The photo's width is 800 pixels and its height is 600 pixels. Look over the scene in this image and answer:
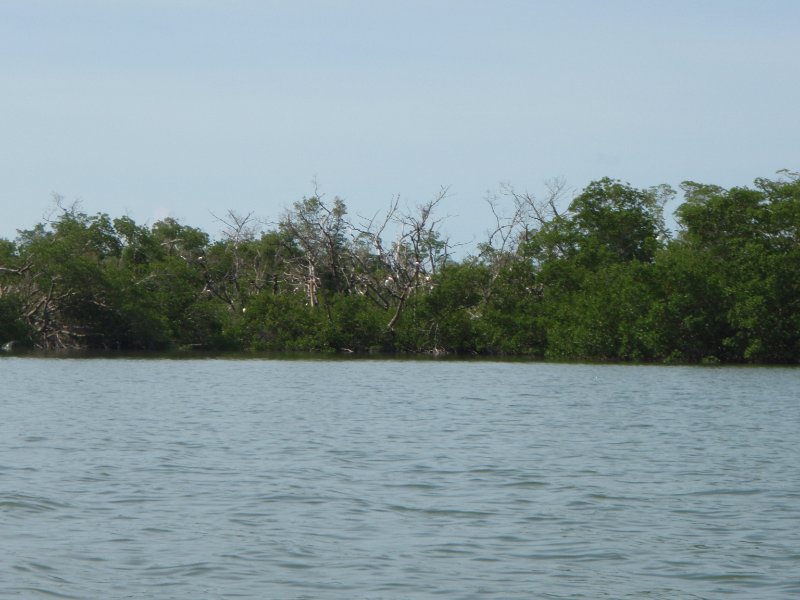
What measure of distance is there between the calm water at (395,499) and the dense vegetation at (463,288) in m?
25.6

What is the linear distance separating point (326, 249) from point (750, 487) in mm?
57345

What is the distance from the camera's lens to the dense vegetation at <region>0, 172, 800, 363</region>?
52.4 m

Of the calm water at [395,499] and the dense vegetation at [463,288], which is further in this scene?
the dense vegetation at [463,288]

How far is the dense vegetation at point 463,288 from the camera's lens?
172ft

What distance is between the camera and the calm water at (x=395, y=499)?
9.28 m

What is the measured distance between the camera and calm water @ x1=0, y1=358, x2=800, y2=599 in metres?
9.28

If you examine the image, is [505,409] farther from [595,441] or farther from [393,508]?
[393,508]

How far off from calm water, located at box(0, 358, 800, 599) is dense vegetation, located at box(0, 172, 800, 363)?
25553 millimetres

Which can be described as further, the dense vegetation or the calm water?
the dense vegetation

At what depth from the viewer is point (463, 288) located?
64125mm

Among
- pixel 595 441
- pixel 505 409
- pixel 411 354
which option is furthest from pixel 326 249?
pixel 595 441

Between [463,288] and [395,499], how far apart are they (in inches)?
2019

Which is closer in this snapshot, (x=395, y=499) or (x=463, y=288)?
(x=395, y=499)

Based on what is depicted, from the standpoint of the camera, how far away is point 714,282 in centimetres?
5234
